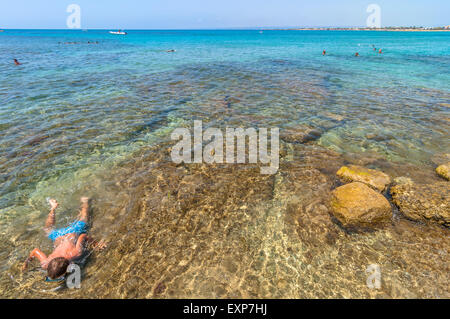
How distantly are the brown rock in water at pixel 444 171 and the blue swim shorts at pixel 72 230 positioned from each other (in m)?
11.8

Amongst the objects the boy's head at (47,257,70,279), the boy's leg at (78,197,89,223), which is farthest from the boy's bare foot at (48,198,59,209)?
the boy's head at (47,257,70,279)

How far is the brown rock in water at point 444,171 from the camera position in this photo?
7.67 m

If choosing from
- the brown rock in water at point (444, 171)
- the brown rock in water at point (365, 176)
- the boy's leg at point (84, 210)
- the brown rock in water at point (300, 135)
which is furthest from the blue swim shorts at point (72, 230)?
the brown rock in water at point (444, 171)

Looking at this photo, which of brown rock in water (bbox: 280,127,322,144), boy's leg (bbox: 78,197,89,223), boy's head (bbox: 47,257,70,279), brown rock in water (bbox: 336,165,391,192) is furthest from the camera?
brown rock in water (bbox: 280,127,322,144)

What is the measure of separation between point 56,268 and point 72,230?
4.12 feet

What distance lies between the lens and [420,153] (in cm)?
944

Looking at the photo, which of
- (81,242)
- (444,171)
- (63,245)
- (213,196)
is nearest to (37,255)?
(63,245)

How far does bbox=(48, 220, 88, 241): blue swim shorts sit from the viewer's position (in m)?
5.83

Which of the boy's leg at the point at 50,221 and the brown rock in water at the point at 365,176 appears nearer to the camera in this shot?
the boy's leg at the point at 50,221

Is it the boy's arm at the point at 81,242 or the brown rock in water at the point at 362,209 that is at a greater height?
the brown rock in water at the point at 362,209

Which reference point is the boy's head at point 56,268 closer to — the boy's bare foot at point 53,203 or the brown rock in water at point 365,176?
the boy's bare foot at point 53,203

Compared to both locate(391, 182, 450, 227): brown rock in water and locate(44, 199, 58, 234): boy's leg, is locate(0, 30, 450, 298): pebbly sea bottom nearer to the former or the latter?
locate(44, 199, 58, 234): boy's leg

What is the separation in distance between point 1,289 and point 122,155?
5.56 meters
